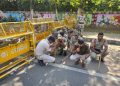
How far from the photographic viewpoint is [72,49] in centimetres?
775

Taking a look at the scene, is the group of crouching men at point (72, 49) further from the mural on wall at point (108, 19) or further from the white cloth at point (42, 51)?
the mural on wall at point (108, 19)

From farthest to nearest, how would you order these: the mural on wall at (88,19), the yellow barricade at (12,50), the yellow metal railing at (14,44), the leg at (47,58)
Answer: the mural on wall at (88,19)
the leg at (47,58)
the yellow metal railing at (14,44)
the yellow barricade at (12,50)

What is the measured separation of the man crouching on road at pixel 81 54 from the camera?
7188mm

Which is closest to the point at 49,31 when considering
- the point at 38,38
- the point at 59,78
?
the point at 38,38

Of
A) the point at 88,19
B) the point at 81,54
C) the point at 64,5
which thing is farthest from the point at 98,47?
the point at 64,5

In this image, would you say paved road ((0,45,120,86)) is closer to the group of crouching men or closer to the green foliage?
the group of crouching men

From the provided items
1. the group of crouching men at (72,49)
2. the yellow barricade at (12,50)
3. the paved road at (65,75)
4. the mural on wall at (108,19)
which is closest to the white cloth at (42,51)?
the group of crouching men at (72,49)

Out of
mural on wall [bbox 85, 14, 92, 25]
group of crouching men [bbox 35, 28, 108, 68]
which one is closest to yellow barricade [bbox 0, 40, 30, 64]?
group of crouching men [bbox 35, 28, 108, 68]

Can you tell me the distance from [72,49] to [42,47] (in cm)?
121

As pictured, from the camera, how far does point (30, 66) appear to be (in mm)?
7301

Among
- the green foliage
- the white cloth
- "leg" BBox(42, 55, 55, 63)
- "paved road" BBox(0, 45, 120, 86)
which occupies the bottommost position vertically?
"paved road" BBox(0, 45, 120, 86)

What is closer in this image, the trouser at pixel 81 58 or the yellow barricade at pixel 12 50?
the yellow barricade at pixel 12 50

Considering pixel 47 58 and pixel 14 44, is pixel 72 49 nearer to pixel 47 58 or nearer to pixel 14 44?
pixel 47 58

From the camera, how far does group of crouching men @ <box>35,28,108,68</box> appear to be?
23.7 ft
